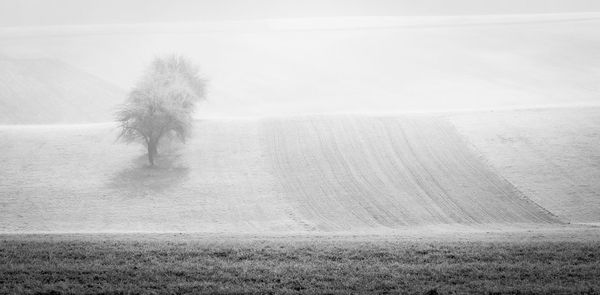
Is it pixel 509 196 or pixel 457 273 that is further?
pixel 509 196

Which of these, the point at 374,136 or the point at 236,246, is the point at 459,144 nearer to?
the point at 374,136

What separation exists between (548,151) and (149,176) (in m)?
23.7

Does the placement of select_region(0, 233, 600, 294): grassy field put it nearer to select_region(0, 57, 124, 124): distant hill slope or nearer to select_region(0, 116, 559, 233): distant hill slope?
select_region(0, 116, 559, 233): distant hill slope

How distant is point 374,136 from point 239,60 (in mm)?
35127

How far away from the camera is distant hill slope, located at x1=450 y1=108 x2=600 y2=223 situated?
89.9 ft

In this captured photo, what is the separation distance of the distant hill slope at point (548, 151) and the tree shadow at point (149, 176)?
1844cm

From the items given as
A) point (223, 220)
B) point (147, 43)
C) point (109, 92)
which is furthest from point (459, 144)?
point (147, 43)

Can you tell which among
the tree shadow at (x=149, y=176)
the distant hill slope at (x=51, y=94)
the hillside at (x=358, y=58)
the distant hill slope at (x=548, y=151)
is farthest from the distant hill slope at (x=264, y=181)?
the hillside at (x=358, y=58)

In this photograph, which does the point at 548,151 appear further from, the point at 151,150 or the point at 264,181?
the point at 151,150

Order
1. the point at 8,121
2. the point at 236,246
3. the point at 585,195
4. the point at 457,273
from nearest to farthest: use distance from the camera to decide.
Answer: the point at 457,273
the point at 236,246
the point at 585,195
the point at 8,121

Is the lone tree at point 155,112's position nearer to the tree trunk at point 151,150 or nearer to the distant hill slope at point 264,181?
the tree trunk at point 151,150

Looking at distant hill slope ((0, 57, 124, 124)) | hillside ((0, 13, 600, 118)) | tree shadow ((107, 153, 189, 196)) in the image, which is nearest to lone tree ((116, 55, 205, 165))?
tree shadow ((107, 153, 189, 196))

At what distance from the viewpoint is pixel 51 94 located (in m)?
56.7

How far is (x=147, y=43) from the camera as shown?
7606 cm
